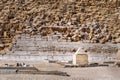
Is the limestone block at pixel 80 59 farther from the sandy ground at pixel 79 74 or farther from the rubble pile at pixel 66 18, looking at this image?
the rubble pile at pixel 66 18

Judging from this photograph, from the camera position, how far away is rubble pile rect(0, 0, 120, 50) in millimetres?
39031

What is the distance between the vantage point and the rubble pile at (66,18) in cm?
3903

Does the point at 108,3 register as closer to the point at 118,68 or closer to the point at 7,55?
the point at 7,55

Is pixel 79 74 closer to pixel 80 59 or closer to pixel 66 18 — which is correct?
Result: pixel 80 59

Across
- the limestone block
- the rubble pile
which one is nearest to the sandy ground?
the limestone block

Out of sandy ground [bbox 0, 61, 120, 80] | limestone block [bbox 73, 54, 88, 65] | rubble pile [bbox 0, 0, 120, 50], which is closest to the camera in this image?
sandy ground [bbox 0, 61, 120, 80]

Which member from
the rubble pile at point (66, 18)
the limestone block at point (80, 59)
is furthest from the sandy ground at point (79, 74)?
the rubble pile at point (66, 18)

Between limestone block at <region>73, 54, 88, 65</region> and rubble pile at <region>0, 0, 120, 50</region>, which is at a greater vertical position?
rubble pile at <region>0, 0, 120, 50</region>

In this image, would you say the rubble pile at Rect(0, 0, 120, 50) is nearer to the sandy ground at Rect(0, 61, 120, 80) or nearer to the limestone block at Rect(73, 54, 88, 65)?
the limestone block at Rect(73, 54, 88, 65)

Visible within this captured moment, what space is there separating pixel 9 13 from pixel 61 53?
601cm

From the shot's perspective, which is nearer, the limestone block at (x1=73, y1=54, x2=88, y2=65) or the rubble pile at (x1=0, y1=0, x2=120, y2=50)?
the limestone block at (x1=73, y1=54, x2=88, y2=65)

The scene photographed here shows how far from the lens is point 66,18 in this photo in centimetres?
4069

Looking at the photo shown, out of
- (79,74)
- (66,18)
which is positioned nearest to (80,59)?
(79,74)

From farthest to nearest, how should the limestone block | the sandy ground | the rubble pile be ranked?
the rubble pile
the limestone block
the sandy ground
